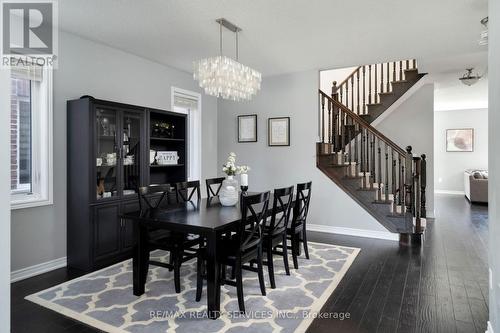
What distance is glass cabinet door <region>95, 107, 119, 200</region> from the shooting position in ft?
11.6

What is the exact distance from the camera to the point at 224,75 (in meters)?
3.17

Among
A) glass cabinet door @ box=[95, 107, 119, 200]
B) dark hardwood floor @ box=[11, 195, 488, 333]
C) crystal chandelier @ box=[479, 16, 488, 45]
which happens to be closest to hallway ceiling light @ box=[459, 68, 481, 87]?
crystal chandelier @ box=[479, 16, 488, 45]

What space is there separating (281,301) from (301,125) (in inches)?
130

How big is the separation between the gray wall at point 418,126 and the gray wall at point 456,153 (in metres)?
4.36

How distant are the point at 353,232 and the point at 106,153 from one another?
3773 millimetres

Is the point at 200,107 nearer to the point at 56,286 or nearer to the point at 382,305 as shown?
the point at 56,286

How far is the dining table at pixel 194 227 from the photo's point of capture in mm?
2381

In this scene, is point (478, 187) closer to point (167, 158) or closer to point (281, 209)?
point (281, 209)

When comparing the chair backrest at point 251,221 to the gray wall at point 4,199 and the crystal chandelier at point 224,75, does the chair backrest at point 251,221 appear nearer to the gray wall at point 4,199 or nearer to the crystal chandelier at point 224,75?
the crystal chandelier at point 224,75

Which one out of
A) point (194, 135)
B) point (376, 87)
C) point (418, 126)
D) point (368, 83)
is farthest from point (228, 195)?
point (418, 126)

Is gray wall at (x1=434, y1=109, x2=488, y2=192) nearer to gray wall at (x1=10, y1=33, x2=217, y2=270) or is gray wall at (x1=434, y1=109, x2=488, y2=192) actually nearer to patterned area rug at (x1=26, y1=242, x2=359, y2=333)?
patterned area rug at (x1=26, y1=242, x2=359, y2=333)

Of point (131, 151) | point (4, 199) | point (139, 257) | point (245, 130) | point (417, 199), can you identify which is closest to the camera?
point (4, 199)

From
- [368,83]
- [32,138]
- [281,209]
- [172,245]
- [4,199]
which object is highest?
[368,83]

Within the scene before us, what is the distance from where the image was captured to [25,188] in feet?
11.0
